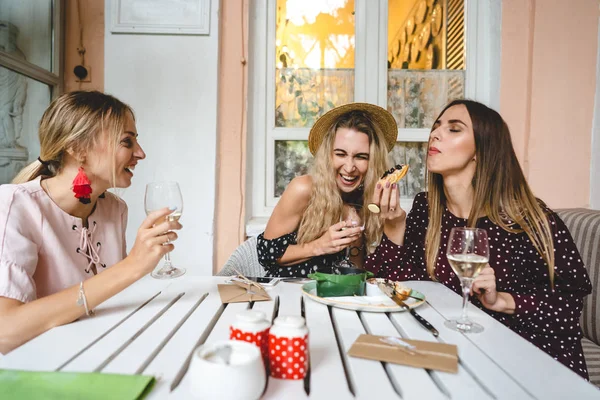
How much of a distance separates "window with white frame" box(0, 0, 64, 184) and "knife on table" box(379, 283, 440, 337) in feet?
6.31

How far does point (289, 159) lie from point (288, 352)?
220 centimetres

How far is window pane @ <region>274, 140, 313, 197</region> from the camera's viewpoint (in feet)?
9.25

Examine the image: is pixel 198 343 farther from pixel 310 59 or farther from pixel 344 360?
pixel 310 59

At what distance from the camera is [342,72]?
9.16 feet

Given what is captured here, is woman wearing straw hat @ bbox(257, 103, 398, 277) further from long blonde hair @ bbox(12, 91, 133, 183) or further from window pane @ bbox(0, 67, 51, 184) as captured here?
window pane @ bbox(0, 67, 51, 184)

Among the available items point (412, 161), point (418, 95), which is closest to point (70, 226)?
point (412, 161)

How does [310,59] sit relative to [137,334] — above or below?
above

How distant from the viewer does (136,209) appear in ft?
8.38

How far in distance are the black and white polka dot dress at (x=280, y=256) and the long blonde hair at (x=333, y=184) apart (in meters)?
0.10

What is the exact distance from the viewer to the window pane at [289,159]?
Result: 9.25ft

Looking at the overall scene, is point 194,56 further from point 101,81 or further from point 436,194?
point 436,194

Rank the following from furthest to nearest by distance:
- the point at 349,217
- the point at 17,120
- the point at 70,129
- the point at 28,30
A: the point at 28,30 < the point at 17,120 < the point at 349,217 < the point at 70,129

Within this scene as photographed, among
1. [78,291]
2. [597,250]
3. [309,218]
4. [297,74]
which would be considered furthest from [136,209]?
[597,250]

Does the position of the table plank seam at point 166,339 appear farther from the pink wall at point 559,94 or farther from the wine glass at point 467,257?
the pink wall at point 559,94
